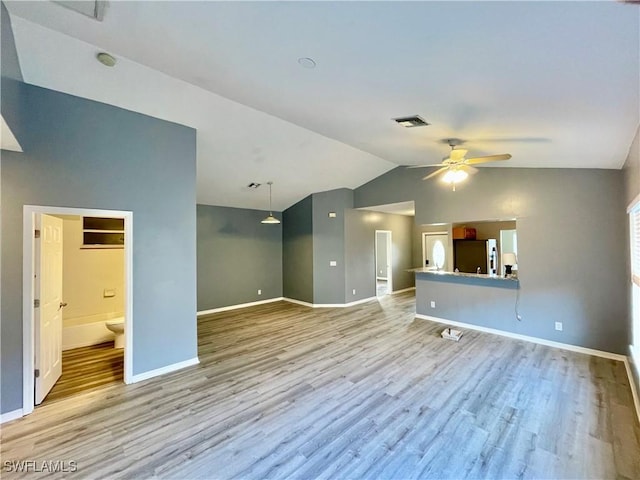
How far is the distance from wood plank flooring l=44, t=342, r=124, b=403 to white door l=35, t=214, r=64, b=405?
11 cm

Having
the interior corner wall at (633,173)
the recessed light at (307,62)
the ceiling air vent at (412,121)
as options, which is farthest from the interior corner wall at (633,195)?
the recessed light at (307,62)

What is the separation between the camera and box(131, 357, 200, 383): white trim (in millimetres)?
3384

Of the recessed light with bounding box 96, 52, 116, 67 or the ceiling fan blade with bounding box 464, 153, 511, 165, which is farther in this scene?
the ceiling fan blade with bounding box 464, 153, 511, 165

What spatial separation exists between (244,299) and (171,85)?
5486 mm

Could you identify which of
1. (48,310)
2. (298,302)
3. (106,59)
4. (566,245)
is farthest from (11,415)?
(566,245)

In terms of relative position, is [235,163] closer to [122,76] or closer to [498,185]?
[122,76]

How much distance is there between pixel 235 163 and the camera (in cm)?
501

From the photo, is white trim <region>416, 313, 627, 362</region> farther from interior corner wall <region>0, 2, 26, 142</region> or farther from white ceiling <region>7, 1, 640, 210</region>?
interior corner wall <region>0, 2, 26, 142</region>

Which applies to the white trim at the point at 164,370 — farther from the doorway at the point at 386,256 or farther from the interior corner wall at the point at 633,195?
the doorway at the point at 386,256

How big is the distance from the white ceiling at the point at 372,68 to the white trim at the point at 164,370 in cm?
321

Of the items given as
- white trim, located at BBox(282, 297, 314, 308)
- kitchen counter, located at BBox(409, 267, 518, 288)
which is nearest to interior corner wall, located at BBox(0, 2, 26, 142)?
white trim, located at BBox(282, 297, 314, 308)

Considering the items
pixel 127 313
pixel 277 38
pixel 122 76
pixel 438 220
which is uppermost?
pixel 122 76

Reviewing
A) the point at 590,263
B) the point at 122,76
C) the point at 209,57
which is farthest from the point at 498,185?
the point at 122,76

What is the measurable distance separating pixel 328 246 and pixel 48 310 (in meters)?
5.29
